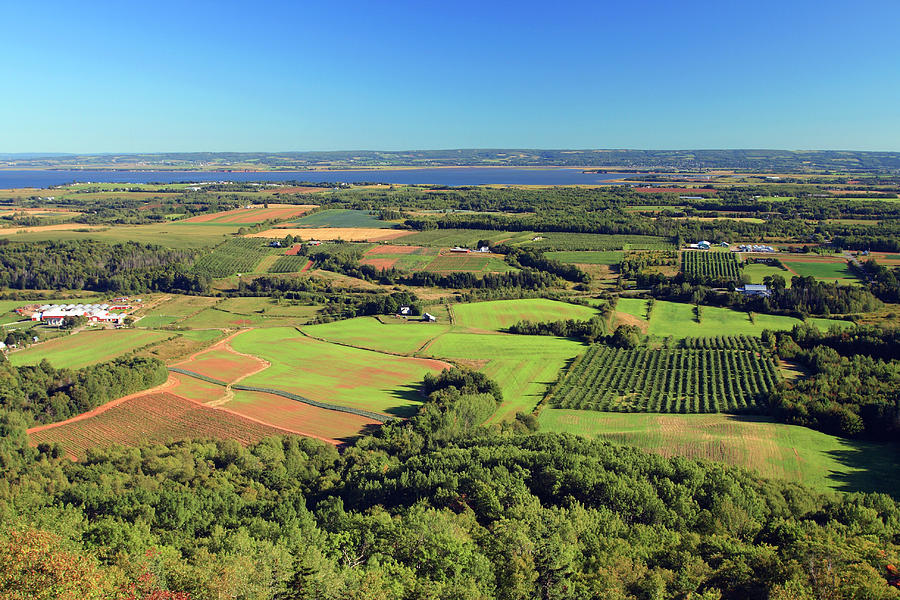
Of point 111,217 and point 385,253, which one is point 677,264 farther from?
point 111,217

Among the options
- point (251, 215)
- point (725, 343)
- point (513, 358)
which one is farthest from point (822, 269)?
point (251, 215)

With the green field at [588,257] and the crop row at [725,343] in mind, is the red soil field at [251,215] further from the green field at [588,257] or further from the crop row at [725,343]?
the crop row at [725,343]

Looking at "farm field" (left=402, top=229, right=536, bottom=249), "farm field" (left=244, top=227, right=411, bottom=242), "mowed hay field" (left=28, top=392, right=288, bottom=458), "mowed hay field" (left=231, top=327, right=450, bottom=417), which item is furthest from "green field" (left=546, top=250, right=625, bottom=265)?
"mowed hay field" (left=28, top=392, right=288, bottom=458)

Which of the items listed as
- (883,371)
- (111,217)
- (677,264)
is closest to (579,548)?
(883,371)

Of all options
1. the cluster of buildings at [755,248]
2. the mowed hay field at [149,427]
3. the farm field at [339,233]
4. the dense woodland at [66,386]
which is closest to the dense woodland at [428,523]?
the mowed hay field at [149,427]

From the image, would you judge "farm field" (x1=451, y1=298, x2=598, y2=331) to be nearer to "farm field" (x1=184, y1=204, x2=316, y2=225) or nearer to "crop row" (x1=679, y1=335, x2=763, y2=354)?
"crop row" (x1=679, y1=335, x2=763, y2=354)
